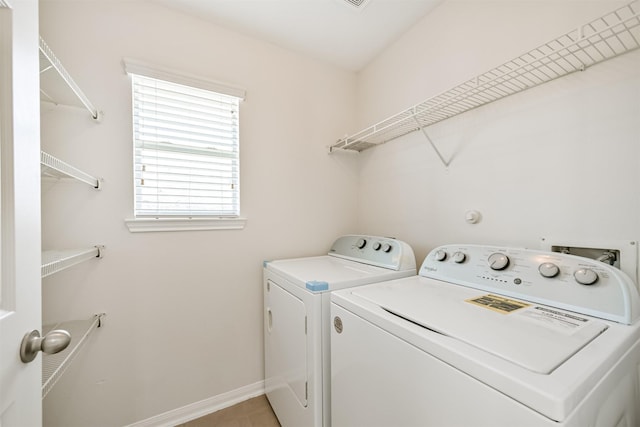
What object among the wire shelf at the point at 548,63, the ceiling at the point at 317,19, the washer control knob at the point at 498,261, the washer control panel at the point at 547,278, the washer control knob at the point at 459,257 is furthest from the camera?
the ceiling at the point at 317,19

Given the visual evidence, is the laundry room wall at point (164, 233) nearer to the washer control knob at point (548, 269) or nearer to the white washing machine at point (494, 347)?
the white washing machine at point (494, 347)

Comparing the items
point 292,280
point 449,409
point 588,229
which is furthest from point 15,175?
point 588,229

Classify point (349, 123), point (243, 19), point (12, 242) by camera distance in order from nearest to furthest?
1. point (12, 242)
2. point (243, 19)
3. point (349, 123)

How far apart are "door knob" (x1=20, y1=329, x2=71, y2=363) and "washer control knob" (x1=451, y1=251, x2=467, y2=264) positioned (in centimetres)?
138

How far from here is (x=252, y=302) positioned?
1806mm

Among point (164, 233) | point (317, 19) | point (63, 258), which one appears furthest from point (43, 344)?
point (317, 19)

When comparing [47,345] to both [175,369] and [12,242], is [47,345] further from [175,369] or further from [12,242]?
[175,369]

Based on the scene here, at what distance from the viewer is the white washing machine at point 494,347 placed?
53cm

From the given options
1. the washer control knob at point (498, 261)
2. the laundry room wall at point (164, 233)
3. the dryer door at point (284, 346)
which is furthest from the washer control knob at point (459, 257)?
the laundry room wall at point (164, 233)

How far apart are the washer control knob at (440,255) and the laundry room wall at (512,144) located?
0.23 meters

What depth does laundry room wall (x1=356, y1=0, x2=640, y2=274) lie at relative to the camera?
0.96 m

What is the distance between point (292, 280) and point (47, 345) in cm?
91

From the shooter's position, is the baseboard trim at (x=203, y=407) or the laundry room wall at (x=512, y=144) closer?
the laundry room wall at (x=512, y=144)

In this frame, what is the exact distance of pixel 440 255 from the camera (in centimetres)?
130
